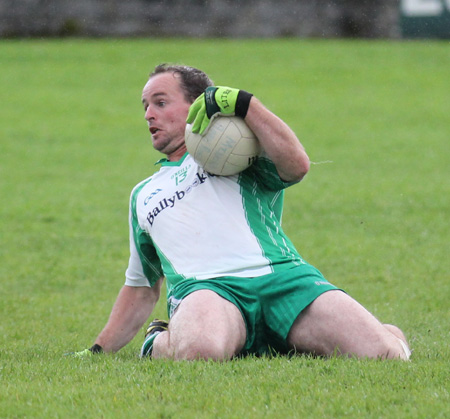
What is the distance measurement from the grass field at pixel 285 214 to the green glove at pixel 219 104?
54.5 inches

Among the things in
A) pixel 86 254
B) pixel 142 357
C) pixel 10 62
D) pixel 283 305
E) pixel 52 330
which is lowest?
pixel 10 62

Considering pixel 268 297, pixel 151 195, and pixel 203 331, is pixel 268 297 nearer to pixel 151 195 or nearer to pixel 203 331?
pixel 203 331

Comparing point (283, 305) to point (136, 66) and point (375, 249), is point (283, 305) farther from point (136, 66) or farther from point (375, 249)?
point (136, 66)

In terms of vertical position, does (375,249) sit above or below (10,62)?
above

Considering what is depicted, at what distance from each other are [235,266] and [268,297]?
0.84 feet

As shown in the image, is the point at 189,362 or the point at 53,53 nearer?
the point at 189,362

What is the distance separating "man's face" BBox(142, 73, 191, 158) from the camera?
18.7 feet

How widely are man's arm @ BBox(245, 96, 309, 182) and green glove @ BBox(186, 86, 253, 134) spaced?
5 centimetres

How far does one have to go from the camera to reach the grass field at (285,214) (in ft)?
13.8

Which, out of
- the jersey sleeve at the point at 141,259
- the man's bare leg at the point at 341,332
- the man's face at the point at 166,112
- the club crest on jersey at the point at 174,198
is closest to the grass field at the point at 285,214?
the man's bare leg at the point at 341,332

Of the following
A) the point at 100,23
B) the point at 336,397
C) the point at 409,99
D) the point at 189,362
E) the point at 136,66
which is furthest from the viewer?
the point at 100,23

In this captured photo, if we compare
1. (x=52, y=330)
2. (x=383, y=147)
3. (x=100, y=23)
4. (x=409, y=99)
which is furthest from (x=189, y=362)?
(x=100, y=23)

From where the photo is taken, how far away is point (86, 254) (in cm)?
1044

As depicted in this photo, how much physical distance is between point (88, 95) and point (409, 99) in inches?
323
